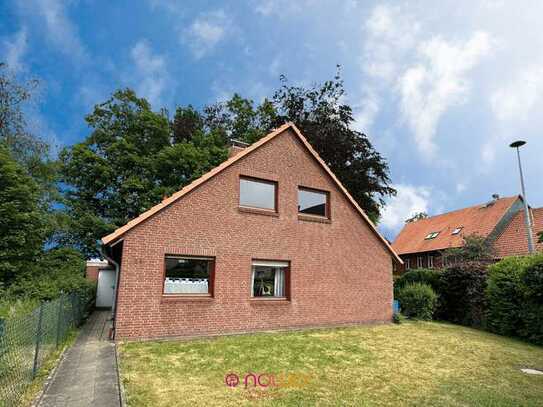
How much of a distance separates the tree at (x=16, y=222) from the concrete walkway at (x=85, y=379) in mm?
7496

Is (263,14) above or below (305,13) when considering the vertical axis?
above

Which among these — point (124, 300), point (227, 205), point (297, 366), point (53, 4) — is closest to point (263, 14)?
point (227, 205)

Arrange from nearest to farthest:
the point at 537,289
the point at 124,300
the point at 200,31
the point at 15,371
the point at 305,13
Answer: the point at 15,371
the point at 124,300
the point at 537,289
the point at 305,13
the point at 200,31

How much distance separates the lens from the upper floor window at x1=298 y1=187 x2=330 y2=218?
14164mm

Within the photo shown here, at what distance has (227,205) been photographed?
39.9 ft

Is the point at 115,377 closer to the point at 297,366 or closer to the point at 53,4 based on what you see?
the point at 297,366

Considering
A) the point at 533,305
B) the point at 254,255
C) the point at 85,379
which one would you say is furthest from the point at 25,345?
the point at 533,305

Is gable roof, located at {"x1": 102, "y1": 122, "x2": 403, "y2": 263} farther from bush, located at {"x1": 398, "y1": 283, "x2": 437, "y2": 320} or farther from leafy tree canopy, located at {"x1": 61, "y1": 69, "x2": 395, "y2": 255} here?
leafy tree canopy, located at {"x1": 61, "y1": 69, "x2": 395, "y2": 255}

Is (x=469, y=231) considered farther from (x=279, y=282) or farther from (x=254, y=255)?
(x=254, y=255)

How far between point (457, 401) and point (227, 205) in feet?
27.4

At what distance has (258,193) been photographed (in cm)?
1317

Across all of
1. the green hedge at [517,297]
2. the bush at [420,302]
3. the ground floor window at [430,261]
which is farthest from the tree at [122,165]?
the ground floor window at [430,261]

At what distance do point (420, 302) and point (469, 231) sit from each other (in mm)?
17867

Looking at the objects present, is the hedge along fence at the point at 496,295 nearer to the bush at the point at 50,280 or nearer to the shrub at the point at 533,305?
the shrub at the point at 533,305
